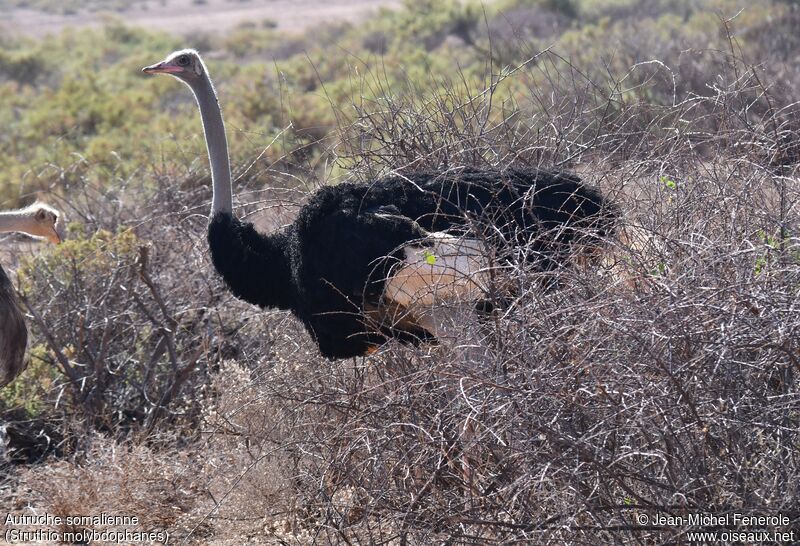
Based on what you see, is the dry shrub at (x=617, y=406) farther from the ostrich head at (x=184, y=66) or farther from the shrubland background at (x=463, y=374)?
the ostrich head at (x=184, y=66)

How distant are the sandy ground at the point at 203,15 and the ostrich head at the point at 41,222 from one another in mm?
30525

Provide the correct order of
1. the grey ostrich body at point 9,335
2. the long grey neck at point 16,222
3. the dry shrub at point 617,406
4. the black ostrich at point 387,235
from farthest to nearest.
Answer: the long grey neck at point 16,222
the grey ostrich body at point 9,335
the black ostrich at point 387,235
the dry shrub at point 617,406

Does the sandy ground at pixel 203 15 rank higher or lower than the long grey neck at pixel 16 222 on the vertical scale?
lower

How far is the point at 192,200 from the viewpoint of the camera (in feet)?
21.2

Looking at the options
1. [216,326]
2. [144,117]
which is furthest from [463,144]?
[144,117]

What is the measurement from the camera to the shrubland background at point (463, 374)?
8.80 feet

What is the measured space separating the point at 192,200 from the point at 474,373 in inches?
151

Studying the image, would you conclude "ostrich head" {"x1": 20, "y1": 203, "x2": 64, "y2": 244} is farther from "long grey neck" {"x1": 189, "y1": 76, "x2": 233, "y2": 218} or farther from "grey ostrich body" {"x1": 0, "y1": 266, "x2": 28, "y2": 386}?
"long grey neck" {"x1": 189, "y1": 76, "x2": 233, "y2": 218}

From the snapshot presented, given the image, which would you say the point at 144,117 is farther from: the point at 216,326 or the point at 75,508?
the point at 75,508

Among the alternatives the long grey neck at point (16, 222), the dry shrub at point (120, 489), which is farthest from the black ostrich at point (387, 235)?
the long grey neck at point (16, 222)

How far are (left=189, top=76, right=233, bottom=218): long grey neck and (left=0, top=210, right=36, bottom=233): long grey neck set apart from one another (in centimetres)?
74

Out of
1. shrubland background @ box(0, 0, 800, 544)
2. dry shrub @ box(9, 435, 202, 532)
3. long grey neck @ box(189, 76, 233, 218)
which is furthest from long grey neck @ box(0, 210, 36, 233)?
dry shrub @ box(9, 435, 202, 532)

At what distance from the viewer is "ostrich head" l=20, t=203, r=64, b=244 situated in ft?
15.0

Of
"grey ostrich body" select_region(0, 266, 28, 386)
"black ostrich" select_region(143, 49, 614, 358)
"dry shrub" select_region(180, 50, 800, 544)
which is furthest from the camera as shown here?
"grey ostrich body" select_region(0, 266, 28, 386)
